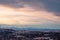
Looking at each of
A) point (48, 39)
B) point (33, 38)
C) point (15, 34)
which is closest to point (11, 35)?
point (15, 34)

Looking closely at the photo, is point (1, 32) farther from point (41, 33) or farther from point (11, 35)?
point (41, 33)

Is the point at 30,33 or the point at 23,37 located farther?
the point at 30,33

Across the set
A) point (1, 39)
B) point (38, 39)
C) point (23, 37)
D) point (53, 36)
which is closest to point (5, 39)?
point (1, 39)

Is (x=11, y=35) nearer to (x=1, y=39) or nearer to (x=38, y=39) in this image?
(x=1, y=39)

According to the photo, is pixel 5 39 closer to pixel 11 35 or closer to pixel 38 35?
pixel 11 35

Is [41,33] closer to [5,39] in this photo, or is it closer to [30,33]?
[30,33]

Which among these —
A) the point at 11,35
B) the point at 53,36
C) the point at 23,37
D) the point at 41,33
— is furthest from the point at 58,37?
the point at 11,35

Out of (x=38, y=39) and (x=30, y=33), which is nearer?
(x=38, y=39)

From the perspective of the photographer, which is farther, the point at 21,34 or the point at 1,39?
the point at 21,34
